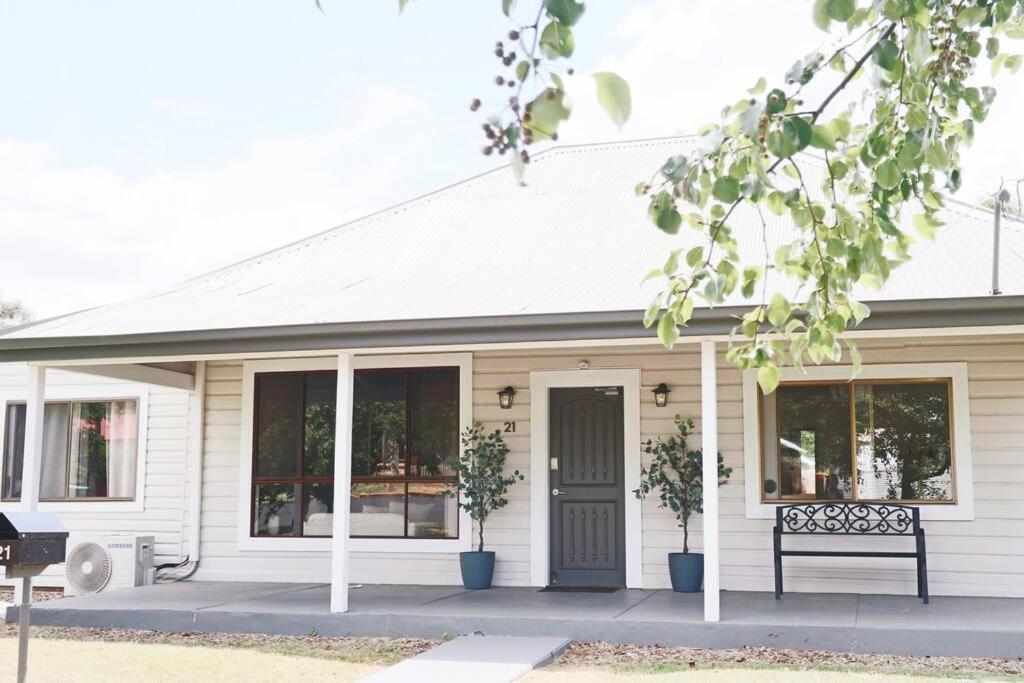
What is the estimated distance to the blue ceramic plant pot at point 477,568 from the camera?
9648mm

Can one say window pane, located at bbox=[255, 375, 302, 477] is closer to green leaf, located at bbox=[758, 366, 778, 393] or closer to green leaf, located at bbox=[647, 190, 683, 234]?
green leaf, located at bbox=[758, 366, 778, 393]

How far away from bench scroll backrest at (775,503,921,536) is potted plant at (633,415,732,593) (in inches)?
25.1

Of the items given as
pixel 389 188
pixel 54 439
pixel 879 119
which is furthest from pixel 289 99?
pixel 879 119

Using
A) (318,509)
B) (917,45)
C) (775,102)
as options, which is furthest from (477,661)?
(917,45)

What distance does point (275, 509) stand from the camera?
422 inches

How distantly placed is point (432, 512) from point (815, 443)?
355cm

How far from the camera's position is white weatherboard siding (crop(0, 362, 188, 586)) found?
443 inches

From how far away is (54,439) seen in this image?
11969mm

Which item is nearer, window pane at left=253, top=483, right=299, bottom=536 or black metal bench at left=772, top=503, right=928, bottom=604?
black metal bench at left=772, top=503, right=928, bottom=604

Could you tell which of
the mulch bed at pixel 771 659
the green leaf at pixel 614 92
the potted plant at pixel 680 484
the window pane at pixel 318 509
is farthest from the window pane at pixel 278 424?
the green leaf at pixel 614 92

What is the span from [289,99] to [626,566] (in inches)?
1012

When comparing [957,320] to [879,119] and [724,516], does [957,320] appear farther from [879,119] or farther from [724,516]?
[879,119]

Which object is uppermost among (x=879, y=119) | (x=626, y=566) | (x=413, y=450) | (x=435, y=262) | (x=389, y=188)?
(x=389, y=188)

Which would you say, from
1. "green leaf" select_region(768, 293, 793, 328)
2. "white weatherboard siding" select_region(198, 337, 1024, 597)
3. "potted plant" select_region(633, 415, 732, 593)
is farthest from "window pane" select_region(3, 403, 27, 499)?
"green leaf" select_region(768, 293, 793, 328)
